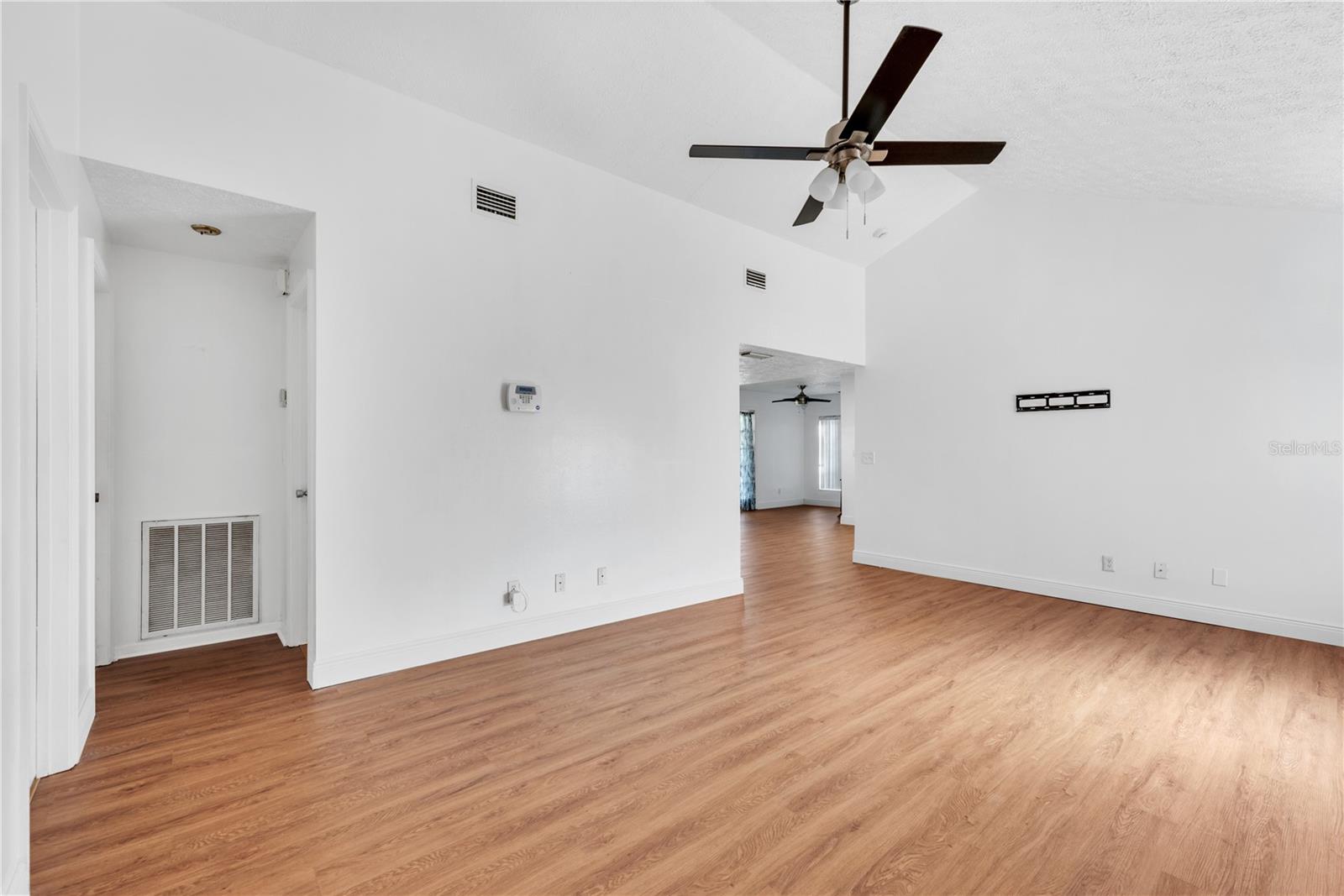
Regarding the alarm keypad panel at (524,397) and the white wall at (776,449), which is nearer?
the alarm keypad panel at (524,397)

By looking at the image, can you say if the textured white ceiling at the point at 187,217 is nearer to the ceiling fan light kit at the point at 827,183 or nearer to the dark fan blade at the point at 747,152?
the dark fan blade at the point at 747,152

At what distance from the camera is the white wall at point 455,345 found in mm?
2869

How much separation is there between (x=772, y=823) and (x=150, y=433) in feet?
13.5

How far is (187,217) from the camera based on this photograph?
3158 millimetres

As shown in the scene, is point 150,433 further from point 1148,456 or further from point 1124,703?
point 1148,456

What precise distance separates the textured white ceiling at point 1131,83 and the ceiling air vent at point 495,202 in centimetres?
168

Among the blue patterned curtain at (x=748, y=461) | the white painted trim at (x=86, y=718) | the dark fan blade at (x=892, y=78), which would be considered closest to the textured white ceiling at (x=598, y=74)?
the dark fan blade at (x=892, y=78)

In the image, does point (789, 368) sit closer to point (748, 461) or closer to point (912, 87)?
point (912, 87)

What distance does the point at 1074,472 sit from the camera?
16.8 ft

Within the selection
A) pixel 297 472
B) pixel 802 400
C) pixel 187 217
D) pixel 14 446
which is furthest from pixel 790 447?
pixel 14 446

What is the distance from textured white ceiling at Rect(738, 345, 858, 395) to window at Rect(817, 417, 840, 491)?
3.23 m

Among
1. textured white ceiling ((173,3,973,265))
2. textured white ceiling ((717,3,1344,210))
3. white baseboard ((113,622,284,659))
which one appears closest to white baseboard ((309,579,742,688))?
white baseboard ((113,622,284,659))

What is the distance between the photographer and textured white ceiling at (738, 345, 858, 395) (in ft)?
19.7

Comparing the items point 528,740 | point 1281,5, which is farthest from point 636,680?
point 1281,5
